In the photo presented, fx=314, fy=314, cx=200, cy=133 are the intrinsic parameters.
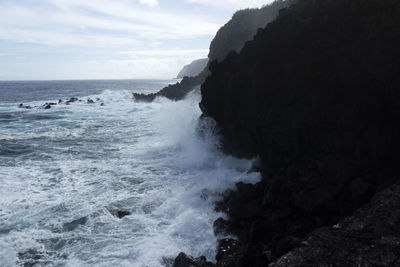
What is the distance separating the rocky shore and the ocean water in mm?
1740

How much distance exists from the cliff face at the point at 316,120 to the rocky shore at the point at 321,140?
0.17 feet

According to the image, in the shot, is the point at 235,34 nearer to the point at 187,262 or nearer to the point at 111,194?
the point at 111,194

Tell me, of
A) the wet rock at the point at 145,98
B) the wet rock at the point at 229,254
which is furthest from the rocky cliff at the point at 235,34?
the wet rock at the point at 229,254

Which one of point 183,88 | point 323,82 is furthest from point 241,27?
point 323,82

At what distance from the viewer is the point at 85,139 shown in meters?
34.1

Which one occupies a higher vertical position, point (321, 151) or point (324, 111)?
point (324, 111)

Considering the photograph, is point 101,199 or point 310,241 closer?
point 310,241

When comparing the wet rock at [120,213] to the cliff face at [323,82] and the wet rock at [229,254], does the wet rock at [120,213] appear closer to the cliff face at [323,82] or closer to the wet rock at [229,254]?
the wet rock at [229,254]

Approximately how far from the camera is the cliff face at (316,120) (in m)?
13.8

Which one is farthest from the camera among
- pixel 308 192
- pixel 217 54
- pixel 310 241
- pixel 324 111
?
pixel 217 54

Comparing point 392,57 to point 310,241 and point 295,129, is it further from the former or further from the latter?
point 310,241

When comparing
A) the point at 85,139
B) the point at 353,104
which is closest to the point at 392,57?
the point at 353,104

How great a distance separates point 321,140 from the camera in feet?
58.2

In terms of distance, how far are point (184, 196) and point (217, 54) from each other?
1960 inches
